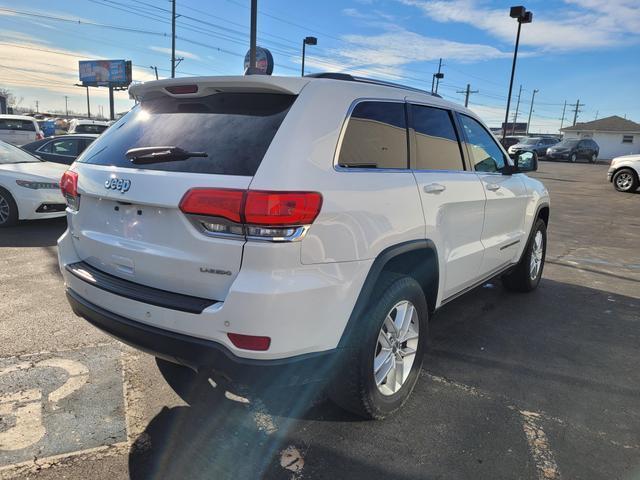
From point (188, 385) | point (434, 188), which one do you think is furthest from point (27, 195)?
point (434, 188)

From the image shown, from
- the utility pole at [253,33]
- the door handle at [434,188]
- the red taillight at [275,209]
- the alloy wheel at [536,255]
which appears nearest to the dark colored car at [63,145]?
the utility pole at [253,33]

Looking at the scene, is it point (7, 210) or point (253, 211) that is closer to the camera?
point (253, 211)

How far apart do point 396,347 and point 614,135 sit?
61.6 meters

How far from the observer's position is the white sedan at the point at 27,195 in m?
7.37

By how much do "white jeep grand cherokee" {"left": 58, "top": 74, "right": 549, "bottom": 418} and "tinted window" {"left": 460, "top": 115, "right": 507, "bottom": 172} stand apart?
85 cm

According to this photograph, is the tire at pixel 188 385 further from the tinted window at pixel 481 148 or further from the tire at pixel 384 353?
the tinted window at pixel 481 148

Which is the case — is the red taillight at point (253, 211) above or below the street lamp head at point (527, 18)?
below

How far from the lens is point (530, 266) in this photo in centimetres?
531

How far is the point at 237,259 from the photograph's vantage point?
2.15 m

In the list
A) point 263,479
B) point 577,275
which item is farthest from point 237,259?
point 577,275

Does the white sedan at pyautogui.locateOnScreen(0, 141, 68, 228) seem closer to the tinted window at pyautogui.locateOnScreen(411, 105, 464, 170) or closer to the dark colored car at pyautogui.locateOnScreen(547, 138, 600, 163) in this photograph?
the tinted window at pyautogui.locateOnScreen(411, 105, 464, 170)

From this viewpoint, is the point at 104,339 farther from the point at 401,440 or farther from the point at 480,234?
the point at 480,234

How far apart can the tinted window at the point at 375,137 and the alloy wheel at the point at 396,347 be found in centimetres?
84

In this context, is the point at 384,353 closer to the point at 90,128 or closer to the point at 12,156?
the point at 12,156
